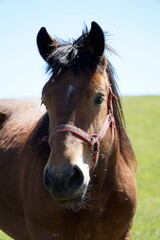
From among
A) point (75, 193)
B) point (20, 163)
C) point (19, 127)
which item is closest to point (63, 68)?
point (75, 193)

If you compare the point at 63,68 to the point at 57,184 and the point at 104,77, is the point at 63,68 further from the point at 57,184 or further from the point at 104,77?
the point at 57,184

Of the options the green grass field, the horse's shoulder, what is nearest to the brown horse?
the horse's shoulder

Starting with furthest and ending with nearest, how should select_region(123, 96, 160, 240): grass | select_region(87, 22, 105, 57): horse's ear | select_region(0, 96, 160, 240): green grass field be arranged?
select_region(123, 96, 160, 240): grass < select_region(0, 96, 160, 240): green grass field < select_region(87, 22, 105, 57): horse's ear

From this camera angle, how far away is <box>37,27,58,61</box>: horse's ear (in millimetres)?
4246

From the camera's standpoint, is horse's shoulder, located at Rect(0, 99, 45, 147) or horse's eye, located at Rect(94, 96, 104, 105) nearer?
horse's eye, located at Rect(94, 96, 104, 105)

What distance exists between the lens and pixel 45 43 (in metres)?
4.30

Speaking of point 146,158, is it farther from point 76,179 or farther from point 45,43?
point 76,179

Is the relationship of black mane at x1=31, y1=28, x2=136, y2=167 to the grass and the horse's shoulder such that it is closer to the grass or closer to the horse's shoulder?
the horse's shoulder

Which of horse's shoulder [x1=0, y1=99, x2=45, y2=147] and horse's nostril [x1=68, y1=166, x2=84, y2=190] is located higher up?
horse's nostril [x1=68, y1=166, x2=84, y2=190]

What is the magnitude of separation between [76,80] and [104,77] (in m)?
0.43

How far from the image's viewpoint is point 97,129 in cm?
386

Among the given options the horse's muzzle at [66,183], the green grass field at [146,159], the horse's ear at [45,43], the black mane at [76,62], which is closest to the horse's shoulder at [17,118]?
the black mane at [76,62]

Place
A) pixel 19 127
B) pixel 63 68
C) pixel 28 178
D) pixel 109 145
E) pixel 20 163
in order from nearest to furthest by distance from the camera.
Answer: pixel 63 68
pixel 109 145
pixel 28 178
pixel 20 163
pixel 19 127

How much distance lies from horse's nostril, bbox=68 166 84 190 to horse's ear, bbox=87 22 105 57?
1.27 meters
